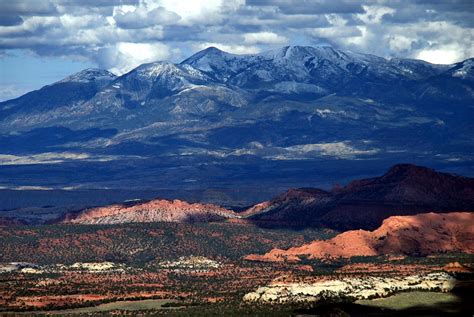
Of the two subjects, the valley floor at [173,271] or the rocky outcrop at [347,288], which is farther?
the rocky outcrop at [347,288]

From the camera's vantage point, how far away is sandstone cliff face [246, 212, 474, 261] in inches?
6737

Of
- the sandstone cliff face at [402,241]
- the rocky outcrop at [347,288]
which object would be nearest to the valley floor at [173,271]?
the rocky outcrop at [347,288]

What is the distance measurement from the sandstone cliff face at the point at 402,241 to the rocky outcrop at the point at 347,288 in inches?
1736

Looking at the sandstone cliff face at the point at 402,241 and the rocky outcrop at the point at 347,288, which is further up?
the rocky outcrop at the point at 347,288

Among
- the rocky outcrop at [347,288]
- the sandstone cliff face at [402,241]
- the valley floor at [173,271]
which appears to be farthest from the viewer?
the sandstone cliff face at [402,241]

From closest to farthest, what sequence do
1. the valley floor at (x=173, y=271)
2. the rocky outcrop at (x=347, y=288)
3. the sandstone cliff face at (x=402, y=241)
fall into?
the valley floor at (x=173, y=271) → the rocky outcrop at (x=347, y=288) → the sandstone cliff face at (x=402, y=241)

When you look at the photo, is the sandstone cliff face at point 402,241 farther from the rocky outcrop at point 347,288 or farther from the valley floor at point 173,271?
the rocky outcrop at point 347,288

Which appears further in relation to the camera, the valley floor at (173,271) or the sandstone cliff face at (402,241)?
the sandstone cliff face at (402,241)

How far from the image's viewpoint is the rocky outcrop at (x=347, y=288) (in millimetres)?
117062

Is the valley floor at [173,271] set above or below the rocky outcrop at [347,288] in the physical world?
below

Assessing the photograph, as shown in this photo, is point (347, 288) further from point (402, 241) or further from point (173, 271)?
point (402, 241)

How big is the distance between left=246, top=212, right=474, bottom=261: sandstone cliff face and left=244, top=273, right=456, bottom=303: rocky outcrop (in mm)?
44104

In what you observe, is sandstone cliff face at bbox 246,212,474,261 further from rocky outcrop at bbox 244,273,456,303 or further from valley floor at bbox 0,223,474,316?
rocky outcrop at bbox 244,273,456,303

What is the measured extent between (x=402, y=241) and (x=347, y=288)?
2141 inches
